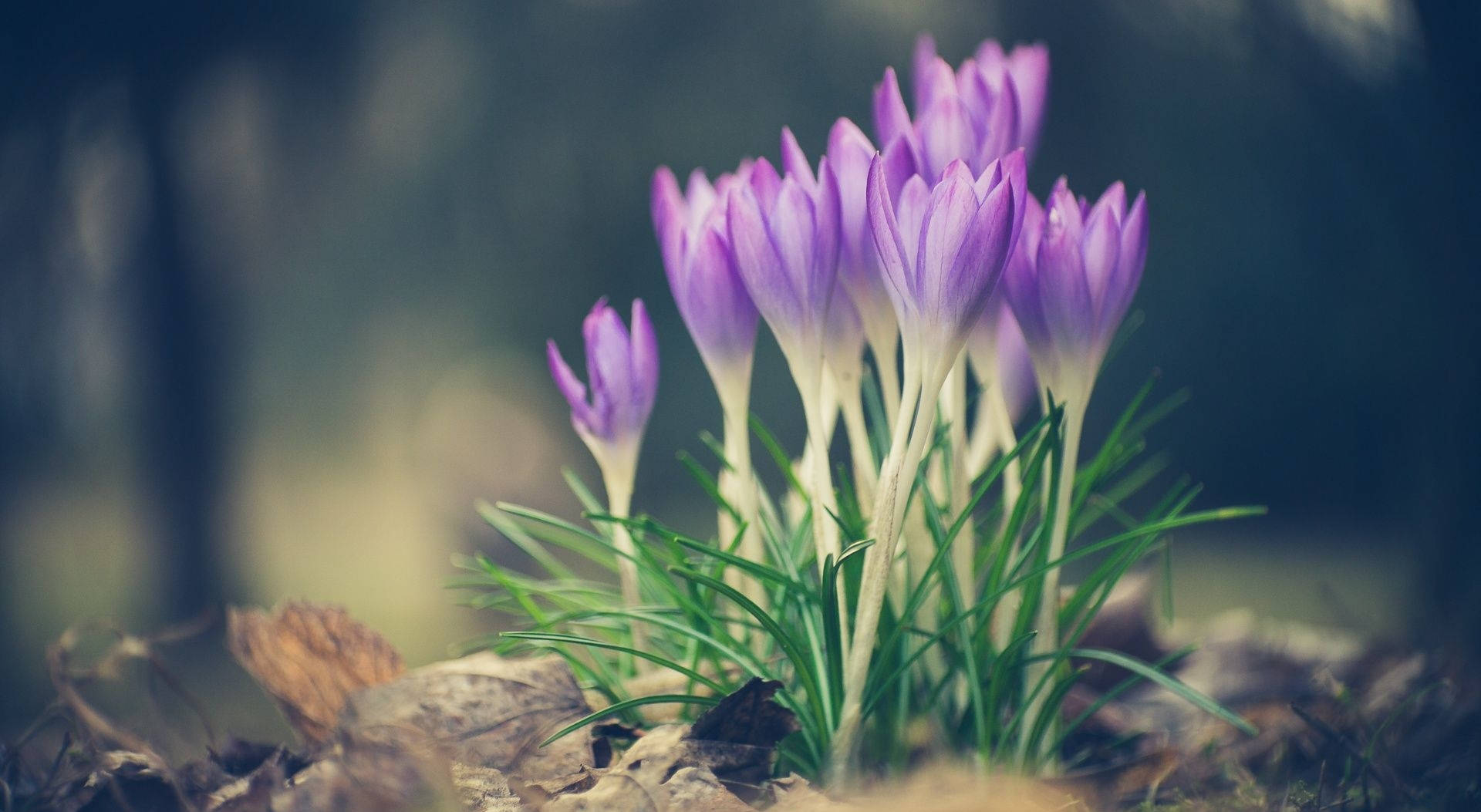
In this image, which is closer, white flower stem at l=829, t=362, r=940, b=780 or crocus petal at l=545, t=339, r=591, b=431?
white flower stem at l=829, t=362, r=940, b=780

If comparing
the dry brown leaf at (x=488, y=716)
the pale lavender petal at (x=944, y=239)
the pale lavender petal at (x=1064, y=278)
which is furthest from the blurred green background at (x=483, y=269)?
the dry brown leaf at (x=488, y=716)

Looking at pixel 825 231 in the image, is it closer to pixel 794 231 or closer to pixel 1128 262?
pixel 794 231

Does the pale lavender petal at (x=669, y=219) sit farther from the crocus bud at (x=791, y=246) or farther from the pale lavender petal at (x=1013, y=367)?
the pale lavender petal at (x=1013, y=367)

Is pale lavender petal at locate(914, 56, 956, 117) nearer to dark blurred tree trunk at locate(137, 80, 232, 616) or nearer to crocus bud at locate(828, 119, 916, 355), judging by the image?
crocus bud at locate(828, 119, 916, 355)

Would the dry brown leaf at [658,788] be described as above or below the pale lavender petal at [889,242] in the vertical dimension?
below

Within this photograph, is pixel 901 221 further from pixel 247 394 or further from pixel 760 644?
pixel 247 394

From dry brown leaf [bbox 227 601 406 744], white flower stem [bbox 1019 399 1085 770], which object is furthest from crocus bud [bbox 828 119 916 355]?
dry brown leaf [bbox 227 601 406 744]
